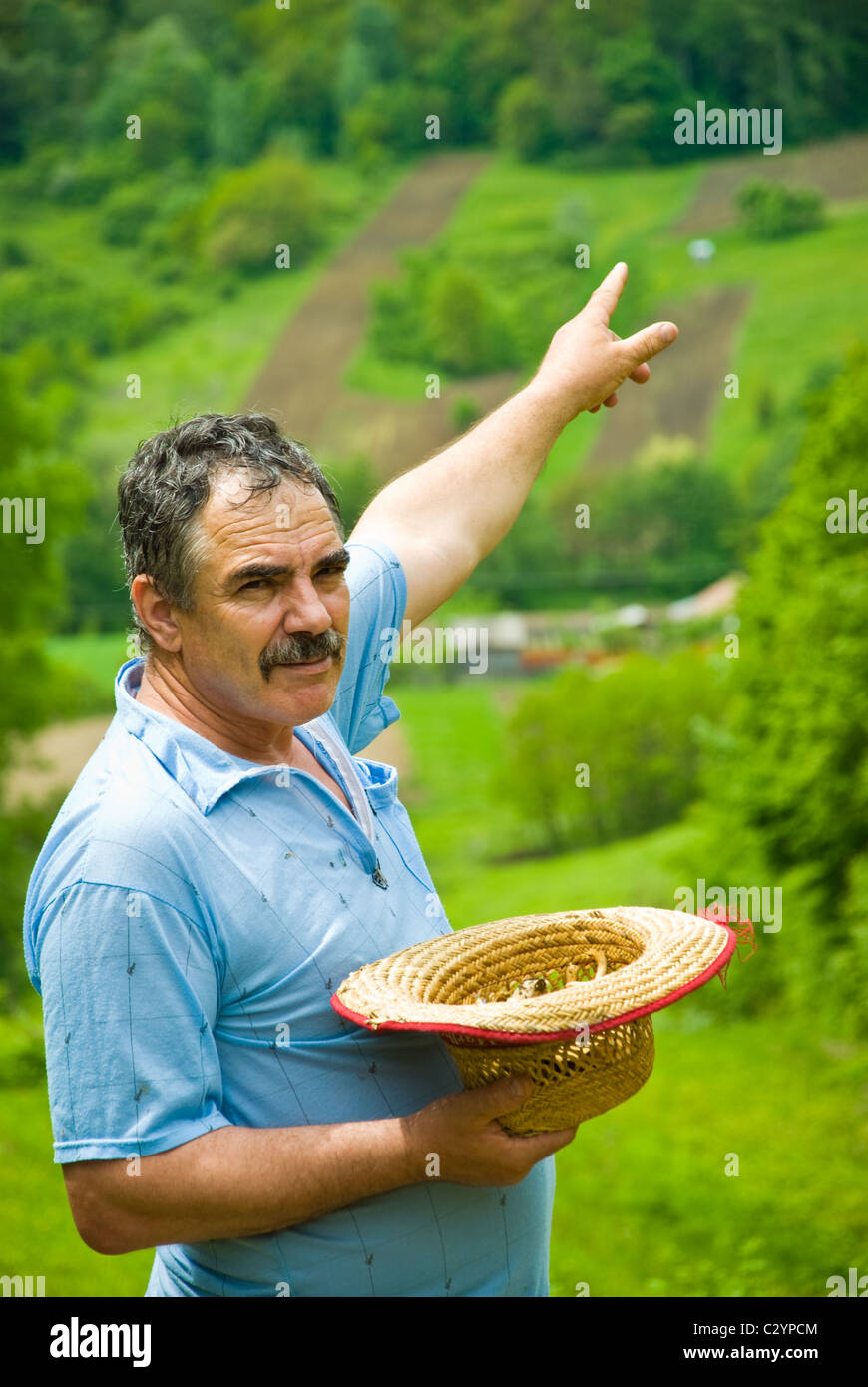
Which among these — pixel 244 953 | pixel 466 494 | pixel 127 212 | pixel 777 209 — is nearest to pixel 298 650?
pixel 244 953

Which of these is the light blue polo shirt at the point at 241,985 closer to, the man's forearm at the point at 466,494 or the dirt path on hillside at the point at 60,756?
the man's forearm at the point at 466,494

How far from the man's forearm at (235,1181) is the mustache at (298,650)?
1.82 feet

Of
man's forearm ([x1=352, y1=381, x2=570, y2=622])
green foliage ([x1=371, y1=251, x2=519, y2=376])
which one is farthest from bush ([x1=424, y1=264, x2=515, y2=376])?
A: man's forearm ([x1=352, y1=381, x2=570, y2=622])

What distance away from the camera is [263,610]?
181 centimetres

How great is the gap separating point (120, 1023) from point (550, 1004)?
0.49 m

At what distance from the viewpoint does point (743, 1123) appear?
908cm

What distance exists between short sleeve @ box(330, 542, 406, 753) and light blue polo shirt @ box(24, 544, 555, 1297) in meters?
0.14

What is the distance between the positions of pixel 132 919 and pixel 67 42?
16.9 meters

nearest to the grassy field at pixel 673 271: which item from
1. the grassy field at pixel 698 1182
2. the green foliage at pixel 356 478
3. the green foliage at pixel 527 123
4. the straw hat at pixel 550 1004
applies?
the green foliage at pixel 527 123

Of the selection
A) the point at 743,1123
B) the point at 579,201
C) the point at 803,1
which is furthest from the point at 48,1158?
the point at 803,1

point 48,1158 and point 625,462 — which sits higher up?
point 625,462

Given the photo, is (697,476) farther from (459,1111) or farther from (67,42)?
(459,1111)

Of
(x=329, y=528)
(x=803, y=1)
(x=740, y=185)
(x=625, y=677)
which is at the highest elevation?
(x=803, y=1)

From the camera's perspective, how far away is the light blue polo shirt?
5.41 ft
